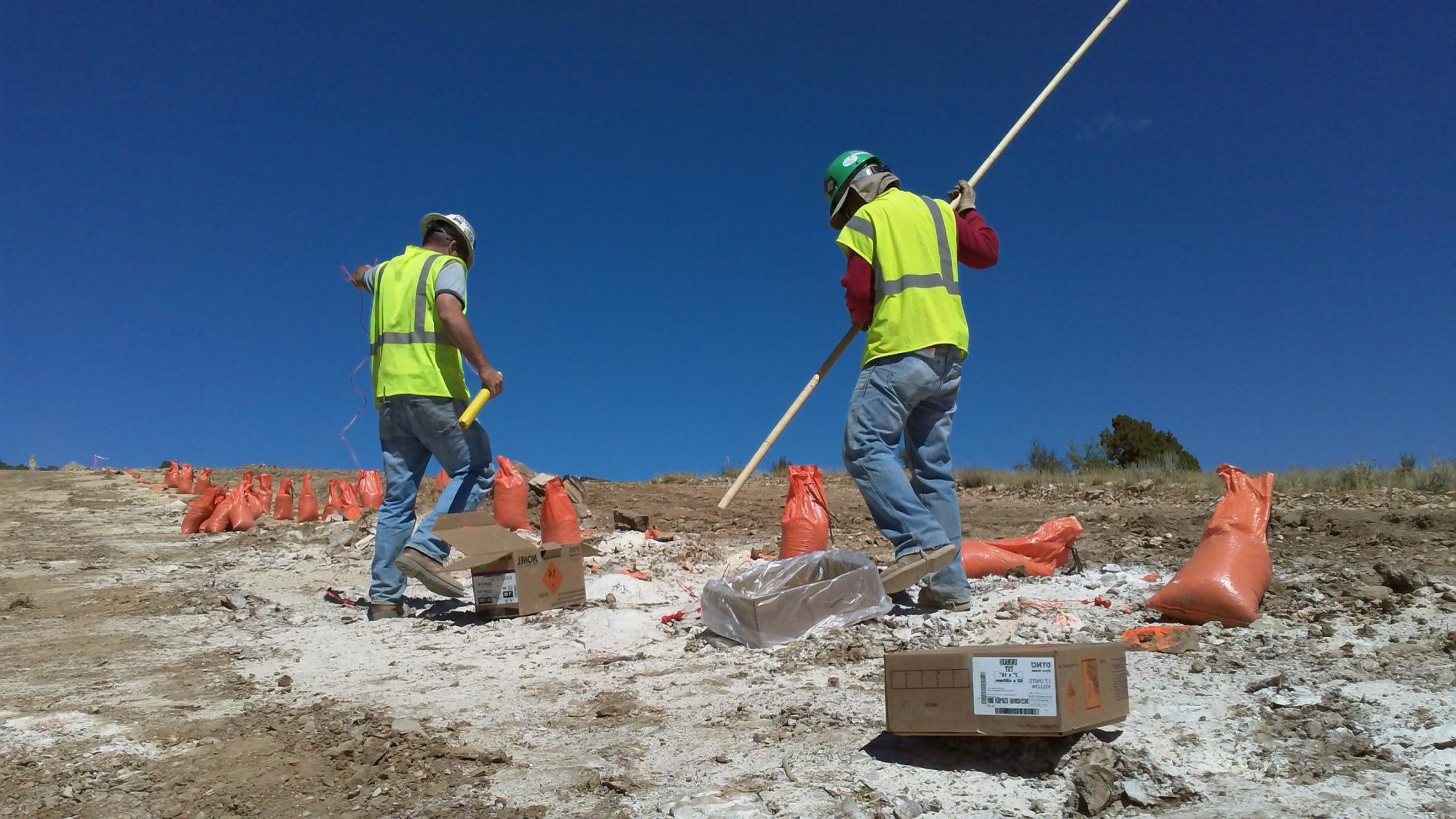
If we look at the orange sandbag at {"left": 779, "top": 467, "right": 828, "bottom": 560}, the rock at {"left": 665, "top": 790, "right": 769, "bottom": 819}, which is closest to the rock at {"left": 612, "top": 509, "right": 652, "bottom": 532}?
the orange sandbag at {"left": 779, "top": 467, "right": 828, "bottom": 560}

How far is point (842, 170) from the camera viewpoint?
479 cm

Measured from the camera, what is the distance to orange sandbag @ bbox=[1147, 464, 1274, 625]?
139 inches

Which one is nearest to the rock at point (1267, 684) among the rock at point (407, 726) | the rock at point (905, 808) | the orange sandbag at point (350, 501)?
the rock at point (905, 808)

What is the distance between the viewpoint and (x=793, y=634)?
3854mm

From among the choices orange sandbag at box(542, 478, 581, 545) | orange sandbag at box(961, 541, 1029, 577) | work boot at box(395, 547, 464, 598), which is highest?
orange sandbag at box(542, 478, 581, 545)

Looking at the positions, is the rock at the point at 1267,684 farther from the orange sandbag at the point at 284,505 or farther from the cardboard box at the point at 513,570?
the orange sandbag at the point at 284,505

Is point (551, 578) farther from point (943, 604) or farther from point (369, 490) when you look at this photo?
point (369, 490)

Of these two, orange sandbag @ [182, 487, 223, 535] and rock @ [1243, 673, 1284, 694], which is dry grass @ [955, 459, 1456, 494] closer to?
rock @ [1243, 673, 1284, 694]

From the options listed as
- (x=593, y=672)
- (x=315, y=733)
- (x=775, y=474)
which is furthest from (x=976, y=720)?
(x=775, y=474)

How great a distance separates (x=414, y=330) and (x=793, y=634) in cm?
282

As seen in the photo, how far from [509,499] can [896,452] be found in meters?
4.97

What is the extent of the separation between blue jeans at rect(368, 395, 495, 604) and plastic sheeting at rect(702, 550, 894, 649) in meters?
1.93

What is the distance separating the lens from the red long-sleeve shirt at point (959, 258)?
14.1ft

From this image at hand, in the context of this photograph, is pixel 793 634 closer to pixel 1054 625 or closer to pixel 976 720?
pixel 1054 625
